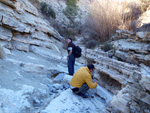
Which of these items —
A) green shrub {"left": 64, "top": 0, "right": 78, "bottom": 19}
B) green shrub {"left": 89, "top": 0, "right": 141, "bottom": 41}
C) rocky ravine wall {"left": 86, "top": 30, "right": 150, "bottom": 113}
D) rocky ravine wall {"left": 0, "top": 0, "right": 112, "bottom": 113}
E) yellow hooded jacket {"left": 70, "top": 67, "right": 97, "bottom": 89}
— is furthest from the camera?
green shrub {"left": 64, "top": 0, "right": 78, "bottom": 19}

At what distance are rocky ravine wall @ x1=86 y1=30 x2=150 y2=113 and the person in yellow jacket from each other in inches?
30.8

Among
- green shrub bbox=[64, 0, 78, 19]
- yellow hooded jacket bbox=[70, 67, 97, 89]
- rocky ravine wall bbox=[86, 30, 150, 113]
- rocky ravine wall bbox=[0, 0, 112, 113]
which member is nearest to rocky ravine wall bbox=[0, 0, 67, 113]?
rocky ravine wall bbox=[0, 0, 112, 113]

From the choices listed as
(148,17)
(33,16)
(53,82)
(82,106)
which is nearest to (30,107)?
(82,106)

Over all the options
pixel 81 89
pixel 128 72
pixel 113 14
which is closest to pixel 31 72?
pixel 81 89

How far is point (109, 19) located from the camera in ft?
25.5

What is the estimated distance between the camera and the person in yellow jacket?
11.3 feet

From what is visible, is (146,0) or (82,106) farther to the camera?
(146,0)

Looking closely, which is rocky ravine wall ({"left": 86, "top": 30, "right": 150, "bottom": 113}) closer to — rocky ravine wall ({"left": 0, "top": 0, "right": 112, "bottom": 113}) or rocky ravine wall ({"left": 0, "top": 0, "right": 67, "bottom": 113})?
rocky ravine wall ({"left": 0, "top": 0, "right": 112, "bottom": 113})

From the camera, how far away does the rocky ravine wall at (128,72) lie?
2.27m

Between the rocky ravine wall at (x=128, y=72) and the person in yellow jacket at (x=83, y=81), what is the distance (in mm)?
783

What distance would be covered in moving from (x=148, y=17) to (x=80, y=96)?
524 cm

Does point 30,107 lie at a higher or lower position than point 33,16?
lower

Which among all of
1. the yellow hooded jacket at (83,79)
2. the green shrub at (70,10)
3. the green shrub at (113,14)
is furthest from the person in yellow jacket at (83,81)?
the green shrub at (70,10)

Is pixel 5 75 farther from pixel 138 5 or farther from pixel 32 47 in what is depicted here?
pixel 138 5
